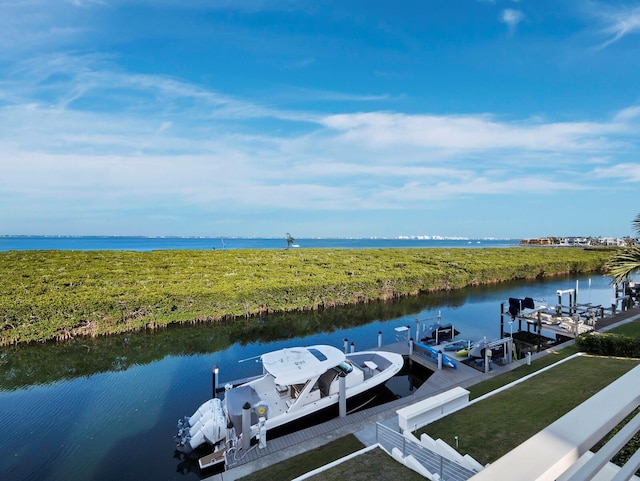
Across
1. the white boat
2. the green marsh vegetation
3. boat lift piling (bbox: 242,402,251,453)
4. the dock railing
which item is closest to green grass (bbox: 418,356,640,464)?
the dock railing

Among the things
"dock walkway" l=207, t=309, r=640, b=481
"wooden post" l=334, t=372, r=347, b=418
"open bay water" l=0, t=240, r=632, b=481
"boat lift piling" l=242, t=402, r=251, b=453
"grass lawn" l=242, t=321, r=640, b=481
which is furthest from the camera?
"wooden post" l=334, t=372, r=347, b=418

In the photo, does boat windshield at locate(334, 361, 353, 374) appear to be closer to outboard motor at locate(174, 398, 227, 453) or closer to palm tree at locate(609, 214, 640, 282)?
outboard motor at locate(174, 398, 227, 453)

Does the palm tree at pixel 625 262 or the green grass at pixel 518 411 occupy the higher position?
the palm tree at pixel 625 262

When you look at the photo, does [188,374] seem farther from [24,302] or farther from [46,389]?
[24,302]

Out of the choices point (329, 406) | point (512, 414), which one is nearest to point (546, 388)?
point (512, 414)

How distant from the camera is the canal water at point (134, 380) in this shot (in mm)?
11523

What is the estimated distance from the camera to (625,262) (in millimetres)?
11250

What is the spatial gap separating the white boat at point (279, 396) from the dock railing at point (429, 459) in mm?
2969

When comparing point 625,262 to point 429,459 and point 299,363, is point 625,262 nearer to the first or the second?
point 429,459

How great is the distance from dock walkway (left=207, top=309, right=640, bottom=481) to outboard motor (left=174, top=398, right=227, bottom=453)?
1.23 meters

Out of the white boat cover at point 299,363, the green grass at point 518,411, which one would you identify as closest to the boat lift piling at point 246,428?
the white boat cover at point 299,363

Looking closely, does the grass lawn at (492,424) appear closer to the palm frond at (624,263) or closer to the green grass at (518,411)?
the green grass at (518,411)

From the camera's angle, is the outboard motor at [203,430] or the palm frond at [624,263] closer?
the palm frond at [624,263]

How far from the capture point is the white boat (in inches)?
446
